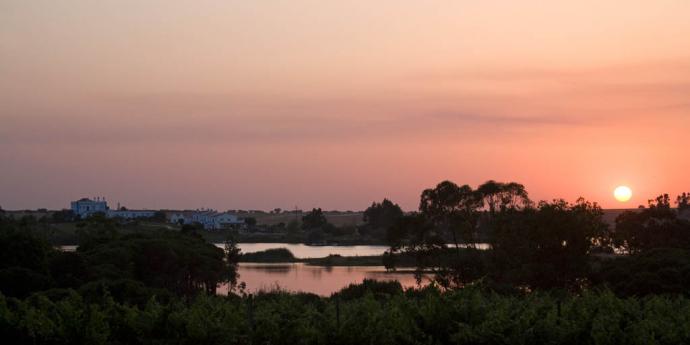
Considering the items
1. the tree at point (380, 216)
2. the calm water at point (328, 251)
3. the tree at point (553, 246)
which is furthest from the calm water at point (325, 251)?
the tree at point (553, 246)

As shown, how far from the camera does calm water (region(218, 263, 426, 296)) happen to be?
55500 mm

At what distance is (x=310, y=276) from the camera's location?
65.9 meters

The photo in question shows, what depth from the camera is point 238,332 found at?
54.3ft

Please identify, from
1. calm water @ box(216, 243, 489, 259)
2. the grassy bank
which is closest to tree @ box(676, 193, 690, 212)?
calm water @ box(216, 243, 489, 259)

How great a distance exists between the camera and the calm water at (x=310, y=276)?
182 ft

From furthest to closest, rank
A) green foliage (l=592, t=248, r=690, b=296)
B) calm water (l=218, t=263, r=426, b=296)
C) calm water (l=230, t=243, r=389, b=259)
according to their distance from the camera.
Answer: calm water (l=230, t=243, r=389, b=259) → calm water (l=218, t=263, r=426, b=296) → green foliage (l=592, t=248, r=690, b=296)

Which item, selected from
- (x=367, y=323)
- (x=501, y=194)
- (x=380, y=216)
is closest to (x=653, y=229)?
(x=501, y=194)

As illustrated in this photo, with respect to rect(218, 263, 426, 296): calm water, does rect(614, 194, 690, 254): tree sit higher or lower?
higher

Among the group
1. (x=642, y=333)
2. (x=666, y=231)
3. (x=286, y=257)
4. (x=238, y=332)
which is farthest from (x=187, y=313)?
(x=286, y=257)

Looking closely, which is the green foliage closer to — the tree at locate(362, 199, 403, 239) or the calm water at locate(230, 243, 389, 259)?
the calm water at locate(230, 243, 389, 259)

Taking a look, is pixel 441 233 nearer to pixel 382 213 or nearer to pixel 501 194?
pixel 501 194

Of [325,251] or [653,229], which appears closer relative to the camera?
[653,229]

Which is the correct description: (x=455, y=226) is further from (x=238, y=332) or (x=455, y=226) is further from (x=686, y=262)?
(x=238, y=332)

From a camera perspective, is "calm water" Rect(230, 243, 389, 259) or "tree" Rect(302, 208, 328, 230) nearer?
"calm water" Rect(230, 243, 389, 259)
